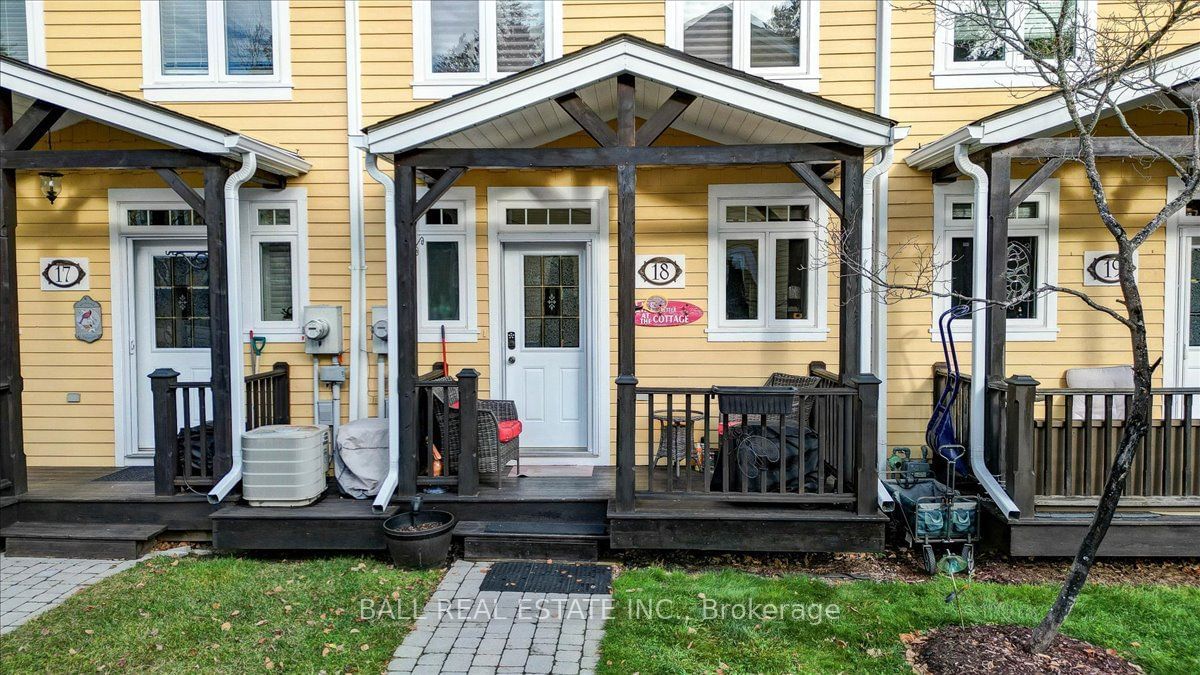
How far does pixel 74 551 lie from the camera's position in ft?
16.1

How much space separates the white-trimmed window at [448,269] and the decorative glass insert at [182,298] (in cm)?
191

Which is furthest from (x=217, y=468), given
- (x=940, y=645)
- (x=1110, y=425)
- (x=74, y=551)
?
(x=1110, y=425)

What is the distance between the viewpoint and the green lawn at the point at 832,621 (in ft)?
11.3

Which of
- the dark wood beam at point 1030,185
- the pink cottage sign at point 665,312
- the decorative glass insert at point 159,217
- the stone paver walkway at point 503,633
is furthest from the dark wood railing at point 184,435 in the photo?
the dark wood beam at point 1030,185

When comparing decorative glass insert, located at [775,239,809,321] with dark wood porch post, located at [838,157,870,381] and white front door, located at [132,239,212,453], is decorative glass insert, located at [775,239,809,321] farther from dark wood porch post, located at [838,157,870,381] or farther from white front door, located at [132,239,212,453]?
white front door, located at [132,239,212,453]

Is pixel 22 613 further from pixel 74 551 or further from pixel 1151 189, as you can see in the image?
pixel 1151 189

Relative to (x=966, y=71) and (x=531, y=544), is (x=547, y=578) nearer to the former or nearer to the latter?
(x=531, y=544)

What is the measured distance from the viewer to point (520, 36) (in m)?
6.02

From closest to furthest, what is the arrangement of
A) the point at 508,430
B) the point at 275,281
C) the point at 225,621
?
the point at 225,621 < the point at 508,430 < the point at 275,281

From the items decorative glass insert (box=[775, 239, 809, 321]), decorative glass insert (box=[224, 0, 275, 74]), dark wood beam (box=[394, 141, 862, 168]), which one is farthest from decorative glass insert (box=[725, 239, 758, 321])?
decorative glass insert (box=[224, 0, 275, 74])

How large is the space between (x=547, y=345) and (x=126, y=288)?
11.9 feet

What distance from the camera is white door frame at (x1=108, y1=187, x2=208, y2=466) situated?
19.9 feet

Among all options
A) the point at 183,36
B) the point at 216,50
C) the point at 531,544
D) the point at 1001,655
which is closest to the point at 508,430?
the point at 531,544

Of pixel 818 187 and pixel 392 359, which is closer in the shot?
pixel 818 187
